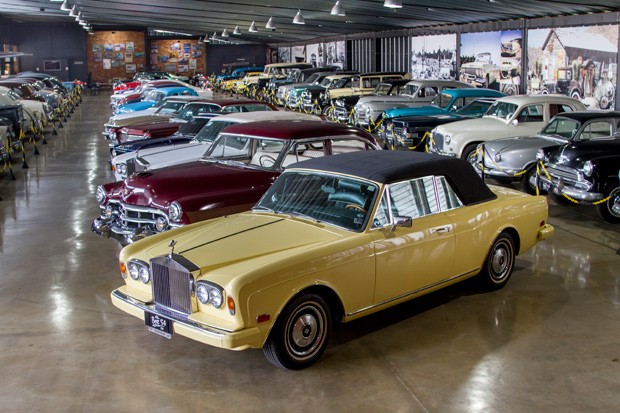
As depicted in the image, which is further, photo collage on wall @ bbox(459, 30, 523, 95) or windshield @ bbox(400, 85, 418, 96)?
photo collage on wall @ bbox(459, 30, 523, 95)

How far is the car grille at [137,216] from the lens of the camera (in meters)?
8.45

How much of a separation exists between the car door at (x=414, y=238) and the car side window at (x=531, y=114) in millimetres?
8439

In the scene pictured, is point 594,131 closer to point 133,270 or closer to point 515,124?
point 515,124

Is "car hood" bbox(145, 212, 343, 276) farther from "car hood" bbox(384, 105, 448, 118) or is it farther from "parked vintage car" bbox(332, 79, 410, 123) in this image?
"parked vintage car" bbox(332, 79, 410, 123)

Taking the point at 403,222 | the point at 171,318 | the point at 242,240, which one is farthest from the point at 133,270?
the point at 403,222

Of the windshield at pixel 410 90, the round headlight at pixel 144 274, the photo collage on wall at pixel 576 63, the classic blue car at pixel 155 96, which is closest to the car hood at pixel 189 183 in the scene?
the round headlight at pixel 144 274

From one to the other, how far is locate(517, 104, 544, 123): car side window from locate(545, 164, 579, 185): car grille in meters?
3.45

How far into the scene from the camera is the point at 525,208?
7.75m

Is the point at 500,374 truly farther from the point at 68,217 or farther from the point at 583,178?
the point at 68,217

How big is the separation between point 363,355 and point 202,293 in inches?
60.4

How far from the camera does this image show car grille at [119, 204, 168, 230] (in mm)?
8453

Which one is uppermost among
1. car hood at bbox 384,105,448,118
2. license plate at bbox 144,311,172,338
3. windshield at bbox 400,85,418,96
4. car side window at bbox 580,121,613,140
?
windshield at bbox 400,85,418,96

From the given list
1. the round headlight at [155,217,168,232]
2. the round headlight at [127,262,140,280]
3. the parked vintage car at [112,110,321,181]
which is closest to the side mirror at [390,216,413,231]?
the round headlight at [127,262,140,280]

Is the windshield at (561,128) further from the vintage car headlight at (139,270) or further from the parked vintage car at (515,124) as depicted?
the vintage car headlight at (139,270)
